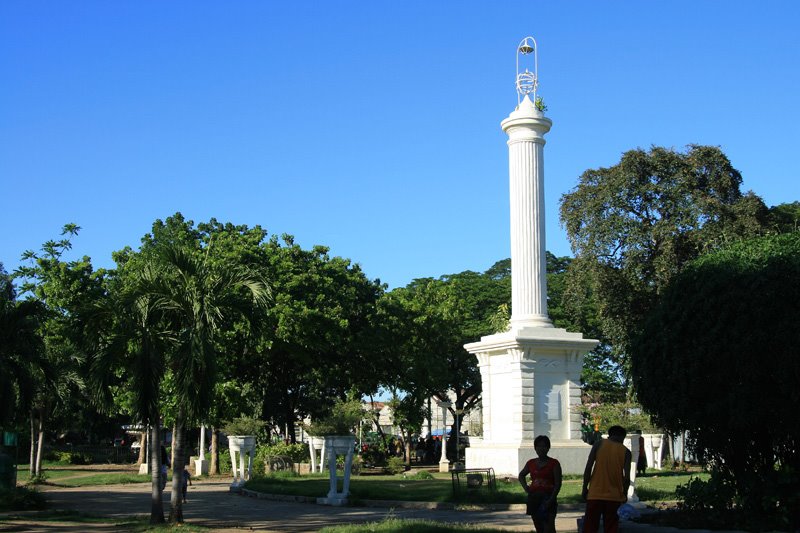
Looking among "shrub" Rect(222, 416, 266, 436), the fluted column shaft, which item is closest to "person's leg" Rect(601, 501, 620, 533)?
the fluted column shaft

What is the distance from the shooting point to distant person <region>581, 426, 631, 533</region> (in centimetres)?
1089

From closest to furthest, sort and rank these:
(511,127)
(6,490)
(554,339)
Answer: (6,490) < (554,339) < (511,127)

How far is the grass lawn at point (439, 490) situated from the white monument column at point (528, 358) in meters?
1.77

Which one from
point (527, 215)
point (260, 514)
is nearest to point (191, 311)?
point (260, 514)

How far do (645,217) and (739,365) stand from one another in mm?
27406

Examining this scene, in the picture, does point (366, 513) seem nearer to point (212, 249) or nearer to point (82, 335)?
point (82, 335)

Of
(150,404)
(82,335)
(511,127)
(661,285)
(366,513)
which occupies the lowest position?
(366,513)

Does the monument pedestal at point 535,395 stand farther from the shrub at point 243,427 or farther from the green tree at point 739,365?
the green tree at point 739,365

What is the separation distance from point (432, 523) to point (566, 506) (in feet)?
18.8

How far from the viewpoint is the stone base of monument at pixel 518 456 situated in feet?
91.6

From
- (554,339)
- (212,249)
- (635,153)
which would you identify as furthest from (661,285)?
(212,249)

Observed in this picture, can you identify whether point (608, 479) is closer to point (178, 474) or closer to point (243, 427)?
point (178, 474)

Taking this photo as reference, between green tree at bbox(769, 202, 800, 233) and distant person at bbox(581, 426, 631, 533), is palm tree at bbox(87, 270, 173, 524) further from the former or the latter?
green tree at bbox(769, 202, 800, 233)

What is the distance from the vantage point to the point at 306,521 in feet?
61.9
